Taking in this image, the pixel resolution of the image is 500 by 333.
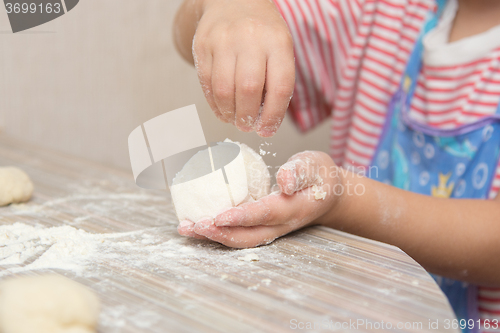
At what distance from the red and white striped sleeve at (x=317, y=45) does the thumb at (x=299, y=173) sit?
0.50 metres

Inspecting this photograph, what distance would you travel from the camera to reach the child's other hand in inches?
20.4

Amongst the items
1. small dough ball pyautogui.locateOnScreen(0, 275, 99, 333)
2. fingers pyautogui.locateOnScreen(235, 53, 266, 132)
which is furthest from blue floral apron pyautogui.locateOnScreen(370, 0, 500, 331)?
small dough ball pyautogui.locateOnScreen(0, 275, 99, 333)

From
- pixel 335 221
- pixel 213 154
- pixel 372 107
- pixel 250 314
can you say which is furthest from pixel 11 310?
pixel 372 107

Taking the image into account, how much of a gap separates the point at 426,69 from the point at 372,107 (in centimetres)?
15

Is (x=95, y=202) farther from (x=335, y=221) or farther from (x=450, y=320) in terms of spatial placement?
(x=450, y=320)

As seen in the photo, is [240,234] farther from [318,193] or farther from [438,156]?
[438,156]

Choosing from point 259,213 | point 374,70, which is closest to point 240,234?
point 259,213

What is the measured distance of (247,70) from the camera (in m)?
0.52

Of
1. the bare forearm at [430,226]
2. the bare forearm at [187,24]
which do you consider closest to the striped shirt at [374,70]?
the bare forearm at [430,226]

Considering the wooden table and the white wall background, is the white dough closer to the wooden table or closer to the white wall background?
the wooden table

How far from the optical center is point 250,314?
0.37 meters

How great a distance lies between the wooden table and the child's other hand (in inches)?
6.8

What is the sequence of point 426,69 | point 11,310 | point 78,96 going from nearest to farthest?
1. point 11,310
2. point 426,69
3. point 78,96

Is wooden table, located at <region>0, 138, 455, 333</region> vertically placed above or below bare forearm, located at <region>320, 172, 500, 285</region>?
above
